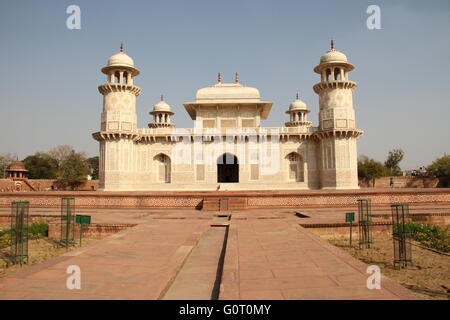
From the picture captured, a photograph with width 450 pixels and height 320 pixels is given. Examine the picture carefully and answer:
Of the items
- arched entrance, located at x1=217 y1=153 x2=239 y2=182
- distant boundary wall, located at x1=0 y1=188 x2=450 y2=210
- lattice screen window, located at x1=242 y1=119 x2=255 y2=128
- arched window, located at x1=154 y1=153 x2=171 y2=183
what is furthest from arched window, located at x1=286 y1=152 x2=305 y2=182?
distant boundary wall, located at x1=0 y1=188 x2=450 y2=210

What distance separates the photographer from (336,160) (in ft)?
68.1

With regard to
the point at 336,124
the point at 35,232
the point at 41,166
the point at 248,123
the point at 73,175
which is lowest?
the point at 35,232

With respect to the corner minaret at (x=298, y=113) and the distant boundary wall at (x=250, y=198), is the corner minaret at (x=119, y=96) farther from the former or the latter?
the corner minaret at (x=298, y=113)

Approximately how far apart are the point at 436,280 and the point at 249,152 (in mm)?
18809

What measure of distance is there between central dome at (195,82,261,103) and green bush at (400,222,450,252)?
1731cm

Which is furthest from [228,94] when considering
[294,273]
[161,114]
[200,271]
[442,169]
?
[442,169]

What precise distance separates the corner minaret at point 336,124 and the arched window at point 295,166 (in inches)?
65.7

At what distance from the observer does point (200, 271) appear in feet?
14.1

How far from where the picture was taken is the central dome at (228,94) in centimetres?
2436

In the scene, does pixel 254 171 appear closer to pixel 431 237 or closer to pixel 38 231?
pixel 431 237

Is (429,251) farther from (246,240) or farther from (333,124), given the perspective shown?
(333,124)

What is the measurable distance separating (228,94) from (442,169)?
84.2 feet
